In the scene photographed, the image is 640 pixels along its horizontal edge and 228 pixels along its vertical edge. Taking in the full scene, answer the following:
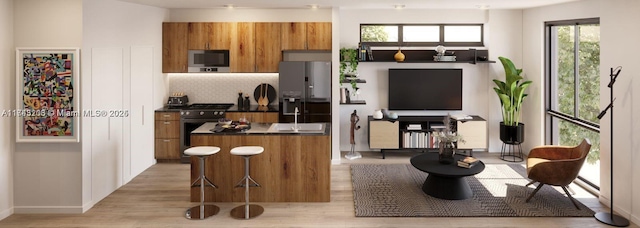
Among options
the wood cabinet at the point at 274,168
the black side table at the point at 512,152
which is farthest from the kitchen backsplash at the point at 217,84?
the black side table at the point at 512,152

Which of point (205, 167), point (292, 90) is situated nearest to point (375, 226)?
point (205, 167)

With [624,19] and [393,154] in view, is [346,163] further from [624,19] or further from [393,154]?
[624,19]

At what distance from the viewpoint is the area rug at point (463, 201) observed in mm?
4891

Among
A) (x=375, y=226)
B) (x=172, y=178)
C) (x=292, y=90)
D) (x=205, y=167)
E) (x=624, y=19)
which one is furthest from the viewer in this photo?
(x=292, y=90)

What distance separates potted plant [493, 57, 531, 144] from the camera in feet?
23.7

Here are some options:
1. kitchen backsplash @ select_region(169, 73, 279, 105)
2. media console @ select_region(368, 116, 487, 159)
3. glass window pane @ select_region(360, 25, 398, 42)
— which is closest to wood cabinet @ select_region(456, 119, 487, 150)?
media console @ select_region(368, 116, 487, 159)

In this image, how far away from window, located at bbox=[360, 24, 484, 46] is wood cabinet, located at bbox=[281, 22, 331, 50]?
894 mm

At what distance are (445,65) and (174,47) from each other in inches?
172

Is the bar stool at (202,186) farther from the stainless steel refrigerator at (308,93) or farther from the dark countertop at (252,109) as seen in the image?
the stainless steel refrigerator at (308,93)

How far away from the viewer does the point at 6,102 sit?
474 centimetres

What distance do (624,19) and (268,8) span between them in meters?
4.70

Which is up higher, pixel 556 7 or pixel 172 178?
pixel 556 7

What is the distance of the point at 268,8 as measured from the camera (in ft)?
24.3

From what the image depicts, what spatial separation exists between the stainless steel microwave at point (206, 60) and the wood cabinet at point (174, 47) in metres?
0.10
